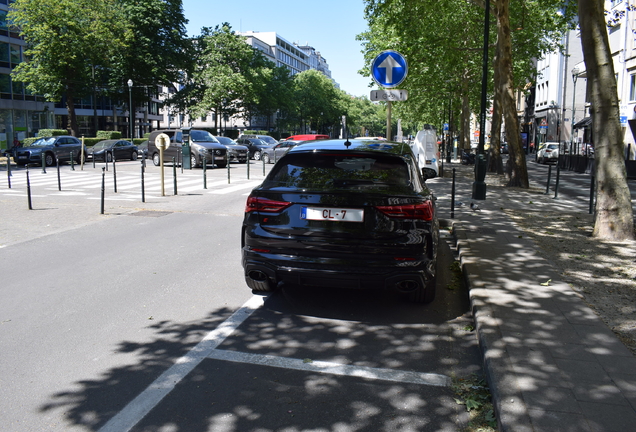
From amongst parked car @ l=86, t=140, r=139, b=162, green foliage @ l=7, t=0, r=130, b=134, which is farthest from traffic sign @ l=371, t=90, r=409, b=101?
green foliage @ l=7, t=0, r=130, b=134

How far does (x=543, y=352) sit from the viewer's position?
4066 mm

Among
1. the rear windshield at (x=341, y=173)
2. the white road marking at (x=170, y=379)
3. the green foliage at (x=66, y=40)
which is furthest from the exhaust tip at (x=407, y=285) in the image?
the green foliage at (x=66, y=40)

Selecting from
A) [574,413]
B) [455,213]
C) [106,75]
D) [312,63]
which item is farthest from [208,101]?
[312,63]

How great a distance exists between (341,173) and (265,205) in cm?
76

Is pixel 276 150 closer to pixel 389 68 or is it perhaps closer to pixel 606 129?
pixel 389 68

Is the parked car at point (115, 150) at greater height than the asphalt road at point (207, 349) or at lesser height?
greater

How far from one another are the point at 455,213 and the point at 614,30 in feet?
108

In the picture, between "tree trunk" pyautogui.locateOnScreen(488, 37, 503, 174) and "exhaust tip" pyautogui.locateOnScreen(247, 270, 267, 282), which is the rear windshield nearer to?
"exhaust tip" pyautogui.locateOnScreen(247, 270, 267, 282)

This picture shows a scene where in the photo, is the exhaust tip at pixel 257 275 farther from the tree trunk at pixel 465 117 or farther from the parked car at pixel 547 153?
the parked car at pixel 547 153

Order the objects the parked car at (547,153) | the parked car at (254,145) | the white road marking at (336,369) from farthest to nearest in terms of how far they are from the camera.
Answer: the parked car at (547,153), the parked car at (254,145), the white road marking at (336,369)

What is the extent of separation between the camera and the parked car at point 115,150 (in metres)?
33.7

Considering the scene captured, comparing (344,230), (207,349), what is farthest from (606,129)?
(207,349)

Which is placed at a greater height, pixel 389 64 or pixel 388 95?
pixel 389 64

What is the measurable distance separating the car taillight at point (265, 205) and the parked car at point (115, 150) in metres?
30.2
